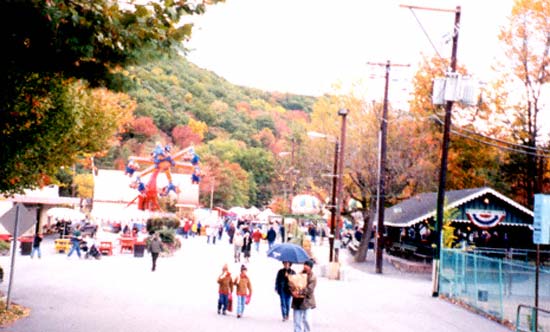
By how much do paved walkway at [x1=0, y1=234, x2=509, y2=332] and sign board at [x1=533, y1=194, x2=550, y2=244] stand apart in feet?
12.9

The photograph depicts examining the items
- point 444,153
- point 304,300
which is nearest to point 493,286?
point 444,153

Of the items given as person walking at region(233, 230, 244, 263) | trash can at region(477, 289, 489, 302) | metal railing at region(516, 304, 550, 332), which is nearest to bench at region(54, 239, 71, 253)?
person walking at region(233, 230, 244, 263)

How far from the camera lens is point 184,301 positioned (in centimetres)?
1838

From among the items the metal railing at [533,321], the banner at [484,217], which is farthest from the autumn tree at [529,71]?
the metal railing at [533,321]

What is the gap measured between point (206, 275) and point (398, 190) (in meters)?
18.9

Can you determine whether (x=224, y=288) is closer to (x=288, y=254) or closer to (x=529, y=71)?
(x=288, y=254)

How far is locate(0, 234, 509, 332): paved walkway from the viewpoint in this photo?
14.7 meters

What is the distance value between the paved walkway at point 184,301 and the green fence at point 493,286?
0.58 metres

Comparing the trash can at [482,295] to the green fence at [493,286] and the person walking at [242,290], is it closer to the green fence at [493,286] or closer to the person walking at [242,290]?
the green fence at [493,286]

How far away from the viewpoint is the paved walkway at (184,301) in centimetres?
1473

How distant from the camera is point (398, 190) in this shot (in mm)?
41594

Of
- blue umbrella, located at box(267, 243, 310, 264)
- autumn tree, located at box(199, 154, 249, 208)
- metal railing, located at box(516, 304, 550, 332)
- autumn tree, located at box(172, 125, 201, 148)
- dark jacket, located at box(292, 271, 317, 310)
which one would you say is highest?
autumn tree, located at box(172, 125, 201, 148)

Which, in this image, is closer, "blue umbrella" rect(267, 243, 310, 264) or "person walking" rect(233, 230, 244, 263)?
"blue umbrella" rect(267, 243, 310, 264)

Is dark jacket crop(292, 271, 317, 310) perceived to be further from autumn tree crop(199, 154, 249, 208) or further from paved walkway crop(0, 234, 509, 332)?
autumn tree crop(199, 154, 249, 208)
